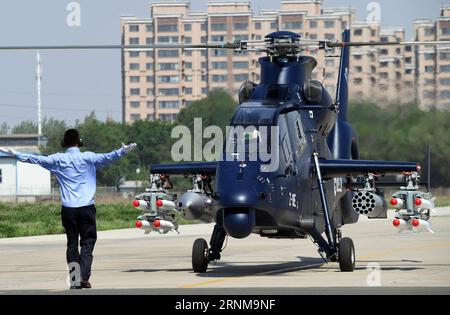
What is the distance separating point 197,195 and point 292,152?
183cm

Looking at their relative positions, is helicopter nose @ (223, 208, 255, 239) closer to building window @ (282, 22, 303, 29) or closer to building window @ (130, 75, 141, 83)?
building window @ (282, 22, 303, 29)

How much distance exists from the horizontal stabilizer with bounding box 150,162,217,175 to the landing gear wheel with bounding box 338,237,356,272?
9.30 ft

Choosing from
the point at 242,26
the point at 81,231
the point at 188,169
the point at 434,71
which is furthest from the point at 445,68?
the point at 81,231

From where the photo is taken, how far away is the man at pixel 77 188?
1666 cm

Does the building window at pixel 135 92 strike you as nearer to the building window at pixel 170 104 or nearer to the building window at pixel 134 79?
the building window at pixel 134 79

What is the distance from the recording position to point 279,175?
2003cm

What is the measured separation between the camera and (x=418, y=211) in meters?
21.2

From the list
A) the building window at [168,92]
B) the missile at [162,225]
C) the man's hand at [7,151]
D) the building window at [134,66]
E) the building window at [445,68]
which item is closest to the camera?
the man's hand at [7,151]

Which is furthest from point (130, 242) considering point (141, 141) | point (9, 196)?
point (9, 196)

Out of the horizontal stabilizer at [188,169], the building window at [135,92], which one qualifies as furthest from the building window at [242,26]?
the horizontal stabilizer at [188,169]

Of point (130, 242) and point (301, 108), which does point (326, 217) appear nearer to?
point (301, 108)

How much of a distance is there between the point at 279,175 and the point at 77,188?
14.6ft

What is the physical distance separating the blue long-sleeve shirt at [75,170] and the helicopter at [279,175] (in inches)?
104

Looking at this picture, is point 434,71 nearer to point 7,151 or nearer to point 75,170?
point 75,170
